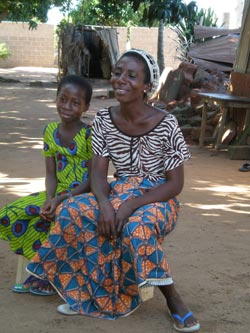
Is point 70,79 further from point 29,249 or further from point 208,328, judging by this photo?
point 208,328

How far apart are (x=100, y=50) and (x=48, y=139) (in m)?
16.9

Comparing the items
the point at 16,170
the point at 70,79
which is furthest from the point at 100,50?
the point at 70,79

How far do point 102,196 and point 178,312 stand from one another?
69cm

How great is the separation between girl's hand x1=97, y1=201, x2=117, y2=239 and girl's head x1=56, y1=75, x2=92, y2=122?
0.67 metres

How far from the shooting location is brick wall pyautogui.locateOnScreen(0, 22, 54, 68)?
1091 inches

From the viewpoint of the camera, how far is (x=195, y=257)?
4.04m

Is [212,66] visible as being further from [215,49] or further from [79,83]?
[79,83]

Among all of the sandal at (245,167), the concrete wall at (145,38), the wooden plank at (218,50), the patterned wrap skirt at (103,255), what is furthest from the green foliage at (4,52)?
the patterned wrap skirt at (103,255)

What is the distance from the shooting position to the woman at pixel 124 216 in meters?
2.93

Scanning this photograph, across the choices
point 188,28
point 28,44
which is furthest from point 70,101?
point 28,44

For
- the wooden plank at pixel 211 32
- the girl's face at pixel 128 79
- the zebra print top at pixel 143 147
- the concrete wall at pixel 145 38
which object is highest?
the girl's face at pixel 128 79

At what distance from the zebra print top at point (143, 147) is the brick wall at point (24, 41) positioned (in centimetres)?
2536

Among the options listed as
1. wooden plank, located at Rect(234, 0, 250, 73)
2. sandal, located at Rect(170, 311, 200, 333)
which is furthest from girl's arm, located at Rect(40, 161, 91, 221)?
wooden plank, located at Rect(234, 0, 250, 73)

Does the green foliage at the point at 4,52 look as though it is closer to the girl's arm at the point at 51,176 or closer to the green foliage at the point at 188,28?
the green foliage at the point at 188,28
